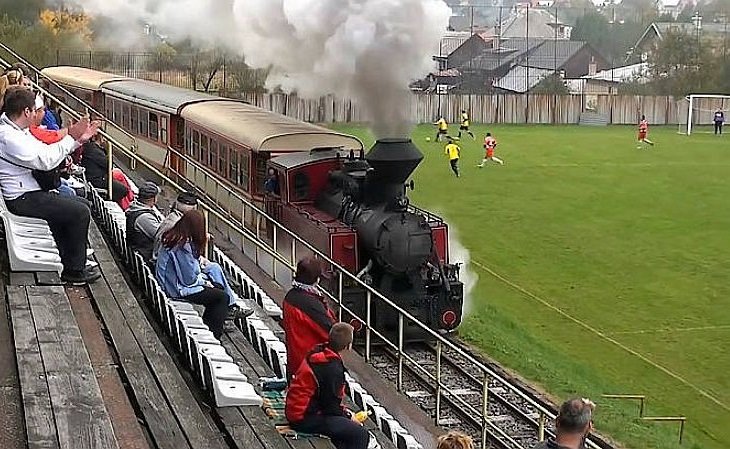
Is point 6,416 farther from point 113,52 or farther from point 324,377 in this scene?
point 113,52

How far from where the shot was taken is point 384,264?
13852 millimetres

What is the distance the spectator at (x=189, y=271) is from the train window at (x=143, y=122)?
17.5m

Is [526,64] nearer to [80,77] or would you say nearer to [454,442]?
[80,77]

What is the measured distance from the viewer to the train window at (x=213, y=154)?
Answer: 19.5 meters

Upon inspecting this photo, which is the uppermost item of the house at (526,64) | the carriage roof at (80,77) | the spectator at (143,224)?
the house at (526,64)

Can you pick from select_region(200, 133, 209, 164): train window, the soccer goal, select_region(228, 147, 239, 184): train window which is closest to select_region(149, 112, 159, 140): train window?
select_region(200, 133, 209, 164): train window

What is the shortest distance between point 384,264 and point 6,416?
28.5 feet

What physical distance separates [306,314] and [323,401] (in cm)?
78

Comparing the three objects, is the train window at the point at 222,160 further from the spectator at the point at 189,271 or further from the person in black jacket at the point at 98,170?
the spectator at the point at 189,271

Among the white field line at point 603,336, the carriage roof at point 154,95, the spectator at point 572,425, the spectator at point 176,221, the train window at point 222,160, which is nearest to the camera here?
the spectator at point 572,425

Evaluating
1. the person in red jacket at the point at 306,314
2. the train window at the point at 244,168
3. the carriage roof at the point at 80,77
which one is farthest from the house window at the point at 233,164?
the carriage roof at the point at 80,77

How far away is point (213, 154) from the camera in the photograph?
19.7m

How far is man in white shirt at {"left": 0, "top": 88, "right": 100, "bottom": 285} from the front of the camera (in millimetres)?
6953

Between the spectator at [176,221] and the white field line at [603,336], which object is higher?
the spectator at [176,221]
